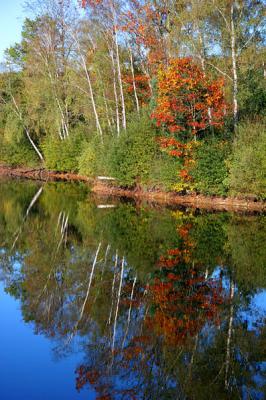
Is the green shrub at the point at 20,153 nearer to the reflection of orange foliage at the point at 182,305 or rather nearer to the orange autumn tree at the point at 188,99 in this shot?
the orange autumn tree at the point at 188,99

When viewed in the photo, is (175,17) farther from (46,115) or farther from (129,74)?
(46,115)

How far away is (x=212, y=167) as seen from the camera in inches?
883

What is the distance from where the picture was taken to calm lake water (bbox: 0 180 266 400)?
670 centimetres

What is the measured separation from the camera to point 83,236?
637 inches

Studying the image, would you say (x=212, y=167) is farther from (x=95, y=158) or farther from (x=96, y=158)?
(x=95, y=158)

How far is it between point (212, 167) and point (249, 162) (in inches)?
91.5

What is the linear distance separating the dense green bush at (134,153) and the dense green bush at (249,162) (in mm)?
5643

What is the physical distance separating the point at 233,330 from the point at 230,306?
1.14m

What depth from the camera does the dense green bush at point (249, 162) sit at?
66.7 feet

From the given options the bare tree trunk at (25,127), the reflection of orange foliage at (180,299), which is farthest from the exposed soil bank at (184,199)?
the bare tree trunk at (25,127)

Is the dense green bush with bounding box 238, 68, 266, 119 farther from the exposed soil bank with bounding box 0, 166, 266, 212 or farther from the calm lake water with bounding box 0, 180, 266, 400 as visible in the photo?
the calm lake water with bounding box 0, 180, 266, 400

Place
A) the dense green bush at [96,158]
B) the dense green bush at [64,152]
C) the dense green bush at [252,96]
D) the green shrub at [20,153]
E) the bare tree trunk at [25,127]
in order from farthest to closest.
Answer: the green shrub at [20,153]
the bare tree trunk at [25,127]
the dense green bush at [64,152]
the dense green bush at [96,158]
the dense green bush at [252,96]

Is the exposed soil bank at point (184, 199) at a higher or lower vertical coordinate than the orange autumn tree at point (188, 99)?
lower

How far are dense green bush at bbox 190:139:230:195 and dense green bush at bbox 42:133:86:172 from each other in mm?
15697
